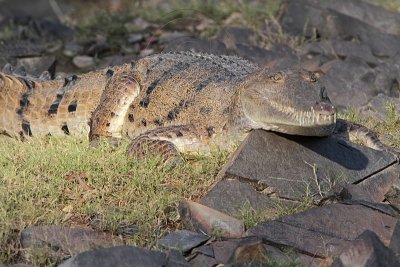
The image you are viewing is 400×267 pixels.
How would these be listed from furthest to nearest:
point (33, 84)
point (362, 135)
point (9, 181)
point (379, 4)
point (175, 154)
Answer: point (379, 4) → point (33, 84) → point (362, 135) → point (175, 154) → point (9, 181)

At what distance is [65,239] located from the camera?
233 inches

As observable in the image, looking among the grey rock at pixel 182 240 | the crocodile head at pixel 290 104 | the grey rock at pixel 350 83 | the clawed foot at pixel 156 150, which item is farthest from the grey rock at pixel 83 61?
the grey rock at pixel 182 240

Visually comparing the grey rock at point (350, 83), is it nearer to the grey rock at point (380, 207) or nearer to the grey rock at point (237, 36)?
the grey rock at point (237, 36)

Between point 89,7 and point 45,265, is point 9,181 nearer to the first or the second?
point 45,265

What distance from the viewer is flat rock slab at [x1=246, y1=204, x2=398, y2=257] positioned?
232 inches

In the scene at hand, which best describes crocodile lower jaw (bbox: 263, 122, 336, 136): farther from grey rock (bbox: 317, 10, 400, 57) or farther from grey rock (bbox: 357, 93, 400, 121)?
grey rock (bbox: 317, 10, 400, 57)

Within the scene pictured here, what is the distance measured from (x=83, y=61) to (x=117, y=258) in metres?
6.92

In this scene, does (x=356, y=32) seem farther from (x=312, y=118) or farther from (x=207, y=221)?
(x=207, y=221)

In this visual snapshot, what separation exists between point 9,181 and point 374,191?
2649 mm

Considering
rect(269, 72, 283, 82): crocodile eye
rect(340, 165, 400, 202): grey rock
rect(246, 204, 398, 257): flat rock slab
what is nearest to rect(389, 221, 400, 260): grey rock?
rect(246, 204, 398, 257): flat rock slab

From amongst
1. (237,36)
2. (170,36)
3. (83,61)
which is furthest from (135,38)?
(237,36)

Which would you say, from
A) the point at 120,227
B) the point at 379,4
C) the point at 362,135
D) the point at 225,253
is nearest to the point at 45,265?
the point at 120,227

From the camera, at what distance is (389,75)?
10531 millimetres

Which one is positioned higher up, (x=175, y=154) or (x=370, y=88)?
(x=175, y=154)
